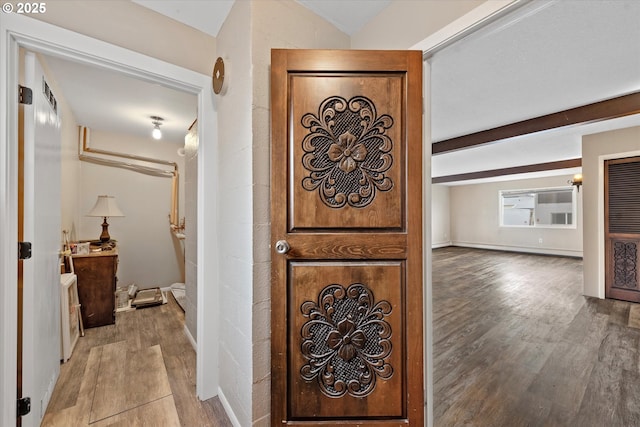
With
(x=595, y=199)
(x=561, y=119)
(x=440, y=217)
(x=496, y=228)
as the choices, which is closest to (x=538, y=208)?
(x=496, y=228)

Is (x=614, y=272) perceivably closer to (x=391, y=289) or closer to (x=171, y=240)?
(x=391, y=289)

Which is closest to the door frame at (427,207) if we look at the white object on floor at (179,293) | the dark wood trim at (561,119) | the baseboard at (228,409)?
the baseboard at (228,409)

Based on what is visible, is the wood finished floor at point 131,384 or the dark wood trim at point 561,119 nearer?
the wood finished floor at point 131,384

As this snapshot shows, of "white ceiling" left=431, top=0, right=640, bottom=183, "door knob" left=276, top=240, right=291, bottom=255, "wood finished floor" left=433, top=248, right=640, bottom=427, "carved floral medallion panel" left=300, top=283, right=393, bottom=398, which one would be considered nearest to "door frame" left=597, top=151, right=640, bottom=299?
"wood finished floor" left=433, top=248, right=640, bottom=427

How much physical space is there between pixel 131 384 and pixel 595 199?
18.6 ft

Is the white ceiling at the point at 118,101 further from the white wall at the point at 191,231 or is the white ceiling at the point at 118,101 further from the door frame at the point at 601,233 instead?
the door frame at the point at 601,233

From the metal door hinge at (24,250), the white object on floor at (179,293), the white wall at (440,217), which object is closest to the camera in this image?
the metal door hinge at (24,250)

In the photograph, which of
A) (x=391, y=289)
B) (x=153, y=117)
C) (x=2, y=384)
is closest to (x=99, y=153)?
(x=153, y=117)

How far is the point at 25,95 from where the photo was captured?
1.28m

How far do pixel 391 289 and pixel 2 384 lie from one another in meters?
1.79

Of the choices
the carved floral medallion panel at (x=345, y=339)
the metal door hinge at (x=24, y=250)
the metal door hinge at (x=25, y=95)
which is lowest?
the carved floral medallion panel at (x=345, y=339)

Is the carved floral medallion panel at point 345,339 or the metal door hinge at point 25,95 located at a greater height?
the metal door hinge at point 25,95

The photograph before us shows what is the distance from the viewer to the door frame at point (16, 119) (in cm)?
115

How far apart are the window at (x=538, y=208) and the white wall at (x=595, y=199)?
414 cm
